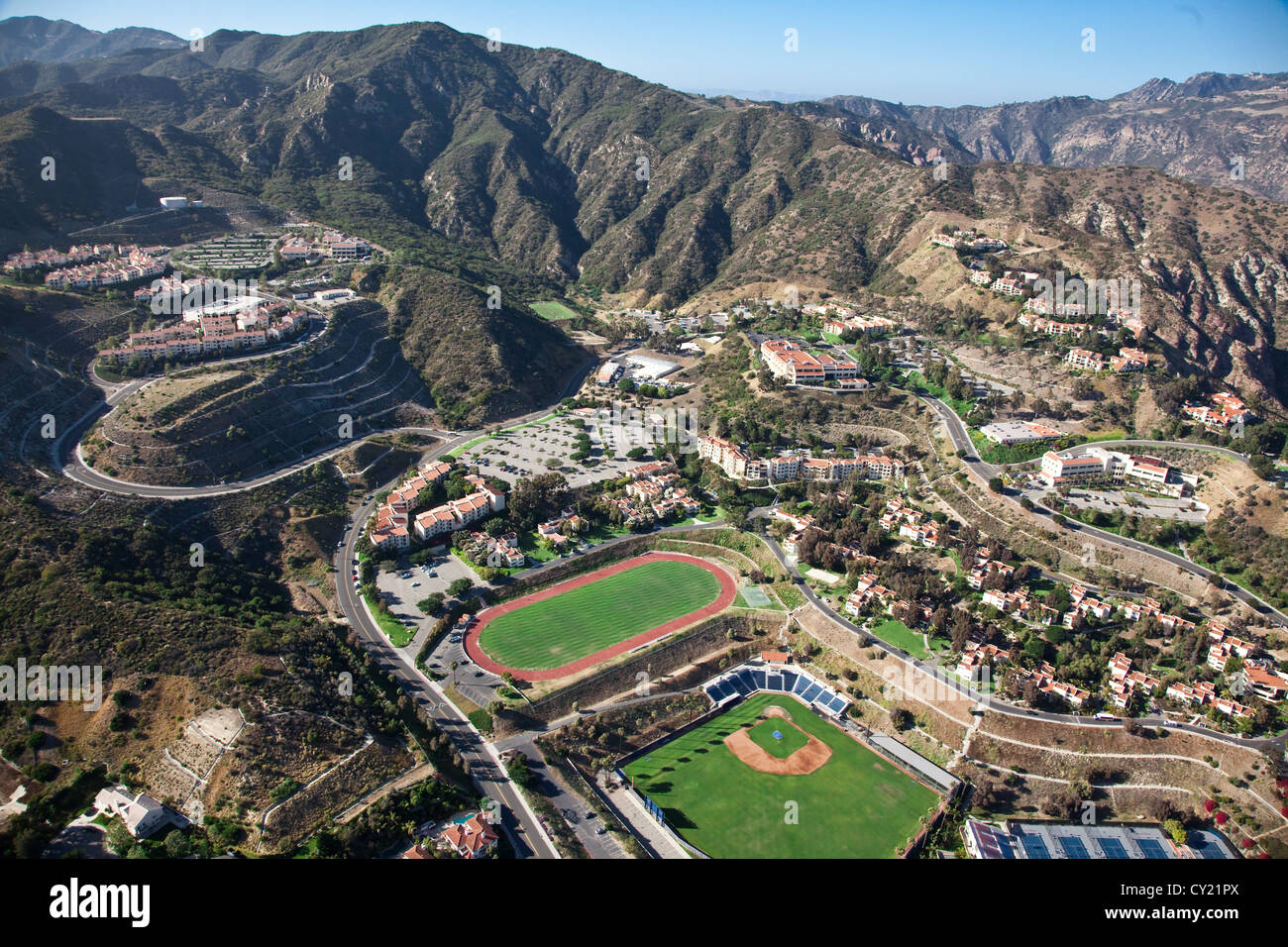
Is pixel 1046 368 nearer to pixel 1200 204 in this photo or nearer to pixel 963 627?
pixel 963 627

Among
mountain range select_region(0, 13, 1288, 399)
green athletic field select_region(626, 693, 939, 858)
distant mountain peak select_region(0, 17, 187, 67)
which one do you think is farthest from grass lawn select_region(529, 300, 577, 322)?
distant mountain peak select_region(0, 17, 187, 67)

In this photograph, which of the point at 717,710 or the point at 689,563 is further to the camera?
the point at 689,563

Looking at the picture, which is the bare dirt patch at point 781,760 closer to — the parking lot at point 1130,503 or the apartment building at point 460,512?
the apartment building at point 460,512

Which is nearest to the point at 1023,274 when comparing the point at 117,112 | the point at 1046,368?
the point at 1046,368

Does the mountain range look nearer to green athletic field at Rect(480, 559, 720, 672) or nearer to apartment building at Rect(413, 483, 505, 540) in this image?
green athletic field at Rect(480, 559, 720, 672)

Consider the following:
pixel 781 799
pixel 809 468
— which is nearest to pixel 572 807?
pixel 781 799
